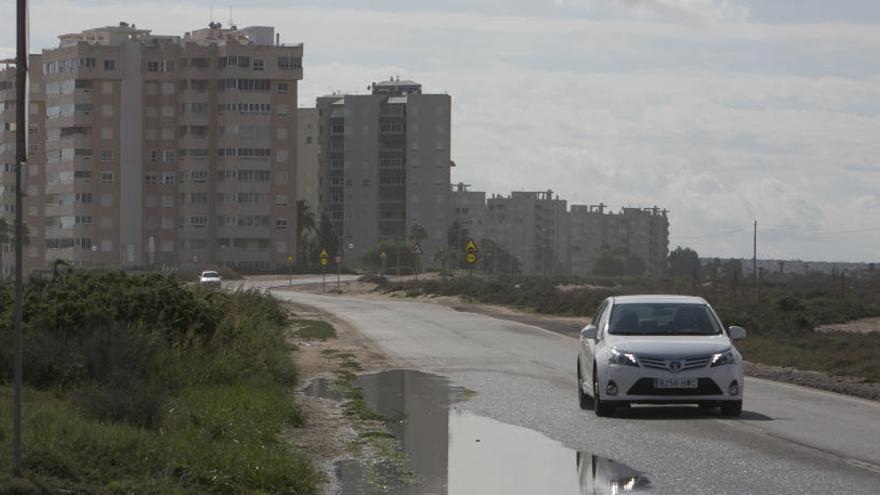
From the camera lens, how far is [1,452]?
35.7 ft

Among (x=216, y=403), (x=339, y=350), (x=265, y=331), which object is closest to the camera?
(x=216, y=403)

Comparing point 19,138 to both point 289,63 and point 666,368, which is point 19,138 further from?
point 289,63

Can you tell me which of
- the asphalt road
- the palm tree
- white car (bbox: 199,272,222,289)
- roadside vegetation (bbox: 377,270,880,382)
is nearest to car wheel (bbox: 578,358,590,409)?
the asphalt road

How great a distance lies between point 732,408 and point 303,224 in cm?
16326

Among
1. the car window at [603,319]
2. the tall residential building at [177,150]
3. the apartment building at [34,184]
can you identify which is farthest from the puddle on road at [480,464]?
the apartment building at [34,184]

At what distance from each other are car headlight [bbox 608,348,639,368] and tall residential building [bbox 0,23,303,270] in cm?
13367

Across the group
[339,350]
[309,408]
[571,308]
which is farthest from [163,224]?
[309,408]

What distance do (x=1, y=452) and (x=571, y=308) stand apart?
180 ft

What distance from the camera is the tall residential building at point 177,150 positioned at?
5999 inches

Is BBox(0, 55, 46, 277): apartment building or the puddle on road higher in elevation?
BBox(0, 55, 46, 277): apartment building

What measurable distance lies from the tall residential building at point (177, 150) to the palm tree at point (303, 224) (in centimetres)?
1795

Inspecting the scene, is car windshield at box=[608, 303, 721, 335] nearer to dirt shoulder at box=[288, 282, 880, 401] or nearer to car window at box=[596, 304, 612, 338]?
car window at box=[596, 304, 612, 338]

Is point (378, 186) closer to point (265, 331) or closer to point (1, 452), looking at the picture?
point (265, 331)

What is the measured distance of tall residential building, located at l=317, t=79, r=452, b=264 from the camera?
197m
